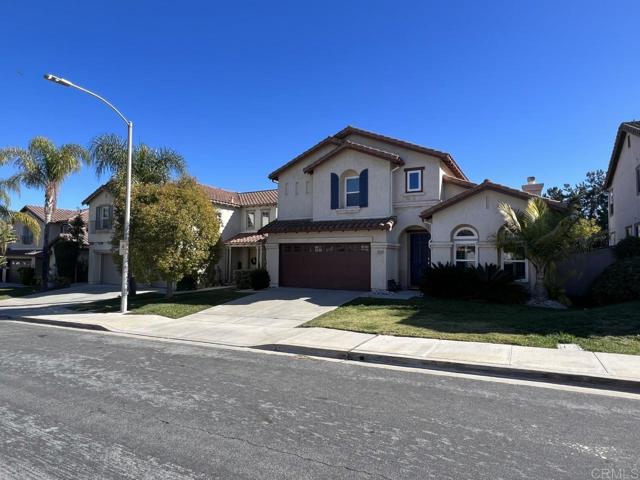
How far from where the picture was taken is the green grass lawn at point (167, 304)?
1597 cm

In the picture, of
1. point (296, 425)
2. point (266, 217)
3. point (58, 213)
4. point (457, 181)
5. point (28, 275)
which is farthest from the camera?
point (58, 213)

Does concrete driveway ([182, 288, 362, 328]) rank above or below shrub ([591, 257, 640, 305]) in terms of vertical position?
below

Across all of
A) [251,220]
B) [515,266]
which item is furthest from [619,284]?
[251,220]

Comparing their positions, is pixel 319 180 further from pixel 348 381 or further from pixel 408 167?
pixel 348 381

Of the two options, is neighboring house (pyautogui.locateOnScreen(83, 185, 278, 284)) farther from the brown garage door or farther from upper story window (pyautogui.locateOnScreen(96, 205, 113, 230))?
the brown garage door

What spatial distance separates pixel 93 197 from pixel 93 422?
28.3 m

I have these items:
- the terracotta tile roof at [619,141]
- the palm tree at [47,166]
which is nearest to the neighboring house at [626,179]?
the terracotta tile roof at [619,141]

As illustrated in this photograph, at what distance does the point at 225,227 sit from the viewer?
2877cm

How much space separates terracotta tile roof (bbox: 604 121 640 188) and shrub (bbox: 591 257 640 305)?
22.6 ft

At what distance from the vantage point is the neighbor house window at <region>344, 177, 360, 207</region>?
2095 centimetres

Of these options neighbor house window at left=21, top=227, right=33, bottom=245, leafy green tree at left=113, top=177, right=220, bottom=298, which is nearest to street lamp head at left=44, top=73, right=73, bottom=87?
leafy green tree at left=113, top=177, right=220, bottom=298

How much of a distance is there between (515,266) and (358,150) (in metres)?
8.47

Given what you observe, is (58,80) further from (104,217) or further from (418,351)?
(104,217)

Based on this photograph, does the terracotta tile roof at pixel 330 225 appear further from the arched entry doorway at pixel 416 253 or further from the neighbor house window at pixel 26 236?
the neighbor house window at pixel 26 236
